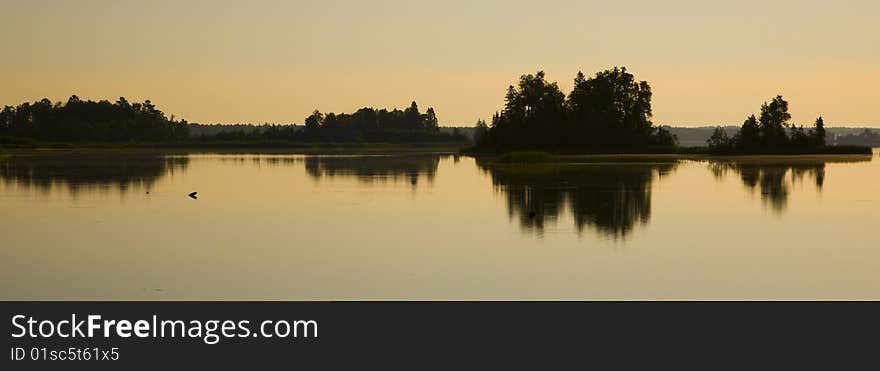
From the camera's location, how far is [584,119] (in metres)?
148

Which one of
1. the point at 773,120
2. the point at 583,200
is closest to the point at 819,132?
the point at 773,120

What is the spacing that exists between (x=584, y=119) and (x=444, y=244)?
4826 inches

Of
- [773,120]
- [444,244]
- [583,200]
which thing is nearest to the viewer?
→ [444,244]

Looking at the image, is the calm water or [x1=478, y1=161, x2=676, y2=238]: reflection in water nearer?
the calm water

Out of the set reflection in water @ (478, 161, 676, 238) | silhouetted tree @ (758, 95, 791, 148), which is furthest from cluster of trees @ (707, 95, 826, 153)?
reflection in water @ (478, 161, 676, 238)

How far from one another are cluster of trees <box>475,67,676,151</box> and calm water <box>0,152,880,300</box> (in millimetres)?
95272

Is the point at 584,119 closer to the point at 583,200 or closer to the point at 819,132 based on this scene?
the point at 819,132

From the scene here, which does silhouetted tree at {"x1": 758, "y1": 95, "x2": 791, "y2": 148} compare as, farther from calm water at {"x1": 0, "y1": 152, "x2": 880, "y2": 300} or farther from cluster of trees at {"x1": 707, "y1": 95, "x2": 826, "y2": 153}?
calm water at {"x1": 0, "y1": 152, "x2": 880, "y2": 300}

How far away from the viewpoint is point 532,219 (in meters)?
33.7

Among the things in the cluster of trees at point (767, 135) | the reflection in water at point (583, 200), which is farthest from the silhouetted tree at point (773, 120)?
the reflection in water at point (583, 200)

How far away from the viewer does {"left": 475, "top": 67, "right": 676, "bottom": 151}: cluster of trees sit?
476 ft

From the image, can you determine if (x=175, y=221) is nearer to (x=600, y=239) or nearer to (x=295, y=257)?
(x=295, y=257)
